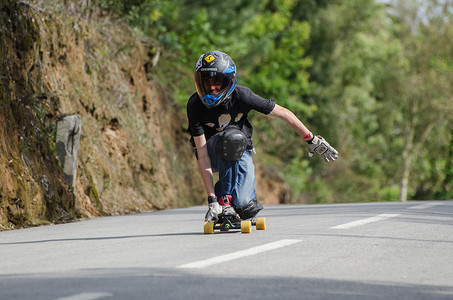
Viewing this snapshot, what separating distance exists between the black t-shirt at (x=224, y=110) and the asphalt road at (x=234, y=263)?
3.48ft

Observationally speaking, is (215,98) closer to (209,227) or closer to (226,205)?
(226,205)

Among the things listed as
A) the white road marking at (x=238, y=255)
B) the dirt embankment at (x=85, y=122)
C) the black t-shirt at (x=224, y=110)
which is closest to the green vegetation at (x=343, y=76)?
the dirt embankment at (x=85, y=122)

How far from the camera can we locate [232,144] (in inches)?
316

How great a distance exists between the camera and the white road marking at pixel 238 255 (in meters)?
5.30

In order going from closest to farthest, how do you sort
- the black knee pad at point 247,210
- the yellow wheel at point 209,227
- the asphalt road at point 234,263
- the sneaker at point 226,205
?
the asphalt road at point 234,263
the yellow wheel at point 209,227
the sneaker at point 226,205
the black knee pad at point 247,210

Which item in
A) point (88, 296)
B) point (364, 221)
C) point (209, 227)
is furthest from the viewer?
point (364, 221)

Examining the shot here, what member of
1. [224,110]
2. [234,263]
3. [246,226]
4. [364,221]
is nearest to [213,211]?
[246,226]

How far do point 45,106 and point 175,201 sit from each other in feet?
20.6

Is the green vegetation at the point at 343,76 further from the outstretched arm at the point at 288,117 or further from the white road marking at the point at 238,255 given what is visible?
the white road marking at the point at 238,255

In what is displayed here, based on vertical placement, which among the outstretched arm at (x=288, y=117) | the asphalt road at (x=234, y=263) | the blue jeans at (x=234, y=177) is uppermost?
the outstretched arm at (x=288, y=117)

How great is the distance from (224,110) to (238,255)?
8.38 feet

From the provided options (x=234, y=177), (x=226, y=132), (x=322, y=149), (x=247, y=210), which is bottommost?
(x=247, y=210)

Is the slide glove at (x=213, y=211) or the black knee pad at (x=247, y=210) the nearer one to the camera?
the slide glove at (x=213, y=211)

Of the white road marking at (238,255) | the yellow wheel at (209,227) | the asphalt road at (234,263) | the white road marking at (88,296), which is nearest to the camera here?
the white road marking at (88,296)
